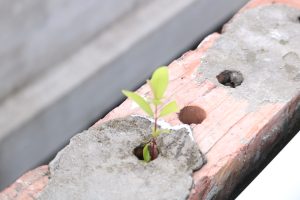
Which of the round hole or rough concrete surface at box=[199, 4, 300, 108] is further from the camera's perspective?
rough concrete surface at box=[199, 4, 300, 108]

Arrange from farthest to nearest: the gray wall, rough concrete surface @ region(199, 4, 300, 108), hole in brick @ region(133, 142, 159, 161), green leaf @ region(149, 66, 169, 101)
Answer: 1. the gray wall
2. rough concrete surface @ region(199, 4, 300, 108)
3. hole in brick @ region(133, 142, 159, 161)
4. green leaf @ region(149, 66, 169, 101)

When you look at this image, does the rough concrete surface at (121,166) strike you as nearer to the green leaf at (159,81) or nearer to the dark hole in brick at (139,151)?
the dark hole in brick at (139,151)

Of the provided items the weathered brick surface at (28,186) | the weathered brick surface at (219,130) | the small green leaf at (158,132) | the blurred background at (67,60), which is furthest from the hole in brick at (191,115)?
the blurred background at (67,60)

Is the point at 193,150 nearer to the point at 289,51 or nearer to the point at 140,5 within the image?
the point at 289,51

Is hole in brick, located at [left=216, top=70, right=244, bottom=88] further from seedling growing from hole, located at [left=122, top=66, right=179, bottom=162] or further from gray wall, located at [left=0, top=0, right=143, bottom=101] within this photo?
gray wall, located at [left=0, top=0, right=143, bottom=101]

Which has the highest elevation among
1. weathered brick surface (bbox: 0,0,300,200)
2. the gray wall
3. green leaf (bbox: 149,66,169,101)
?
the gray wall

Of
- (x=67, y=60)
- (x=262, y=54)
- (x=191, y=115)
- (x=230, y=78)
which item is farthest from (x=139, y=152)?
(x=67, y=60)

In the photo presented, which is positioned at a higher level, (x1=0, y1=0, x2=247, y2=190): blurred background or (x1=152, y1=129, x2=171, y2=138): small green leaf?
(x1=0, y1=0, x2=247, y2=190): blurred background

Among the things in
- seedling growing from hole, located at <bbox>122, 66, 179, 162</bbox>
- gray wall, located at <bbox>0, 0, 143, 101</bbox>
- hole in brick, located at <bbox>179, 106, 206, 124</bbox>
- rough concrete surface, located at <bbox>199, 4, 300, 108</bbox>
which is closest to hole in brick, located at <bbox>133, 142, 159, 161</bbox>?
seedling growing from hole, located at <bbox>122, 66, 179, 162</bbox>
